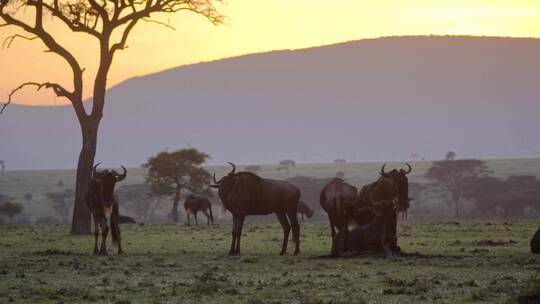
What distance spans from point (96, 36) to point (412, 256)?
20155 mm

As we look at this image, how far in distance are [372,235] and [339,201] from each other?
1.91 meters

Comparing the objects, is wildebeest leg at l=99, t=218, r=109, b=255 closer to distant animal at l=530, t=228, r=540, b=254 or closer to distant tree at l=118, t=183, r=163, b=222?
distant animal at l=530, t=228, r=540, b=254

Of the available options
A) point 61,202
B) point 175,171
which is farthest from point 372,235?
point 61,202

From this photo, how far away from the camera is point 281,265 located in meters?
24.8

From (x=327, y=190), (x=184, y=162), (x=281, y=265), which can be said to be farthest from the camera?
(x=184, y=162)

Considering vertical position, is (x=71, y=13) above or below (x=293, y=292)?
above

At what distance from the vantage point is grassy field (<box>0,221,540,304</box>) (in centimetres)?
1777

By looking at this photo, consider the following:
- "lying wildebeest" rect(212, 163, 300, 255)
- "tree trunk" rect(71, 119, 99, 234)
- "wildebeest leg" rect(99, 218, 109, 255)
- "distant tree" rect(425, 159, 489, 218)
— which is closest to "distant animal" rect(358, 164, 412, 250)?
"lying wildebeest" rect(212, 163, 300, 255)

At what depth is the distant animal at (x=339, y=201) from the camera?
2795cm

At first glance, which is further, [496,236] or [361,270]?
[496,236]

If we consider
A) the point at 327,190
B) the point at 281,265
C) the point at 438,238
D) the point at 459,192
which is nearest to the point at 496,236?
the point at 438,238

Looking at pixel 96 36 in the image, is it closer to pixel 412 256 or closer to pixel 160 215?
pixel 412 256

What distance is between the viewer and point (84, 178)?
136ft

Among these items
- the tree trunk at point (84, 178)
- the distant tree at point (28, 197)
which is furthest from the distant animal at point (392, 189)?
the distant tree at point (28, 197)
